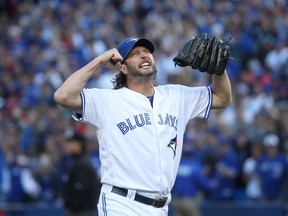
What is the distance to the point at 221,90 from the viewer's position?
692 cm

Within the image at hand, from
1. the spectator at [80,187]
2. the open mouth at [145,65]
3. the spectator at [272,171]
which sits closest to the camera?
the open mouth at [145,65]

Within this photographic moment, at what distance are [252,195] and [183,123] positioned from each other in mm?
7162

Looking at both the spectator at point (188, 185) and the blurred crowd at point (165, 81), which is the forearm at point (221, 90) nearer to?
the blurred crowd at point (165, 81)

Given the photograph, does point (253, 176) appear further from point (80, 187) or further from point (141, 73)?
point (141, 73)

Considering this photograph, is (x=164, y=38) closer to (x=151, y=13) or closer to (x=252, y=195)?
(x=151, y=13)

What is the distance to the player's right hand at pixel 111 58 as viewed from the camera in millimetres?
6605

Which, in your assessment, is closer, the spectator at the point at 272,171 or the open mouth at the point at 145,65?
the open mouth at the point at 145,65

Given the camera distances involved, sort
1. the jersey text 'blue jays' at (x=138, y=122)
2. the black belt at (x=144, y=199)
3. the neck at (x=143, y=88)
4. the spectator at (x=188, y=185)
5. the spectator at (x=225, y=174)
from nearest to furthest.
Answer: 1. the black belt at (x=144, y=199)
2. the jersey text 'blue jays' at (x=138, y=122)
3. the neck at (x=143, y=88)
4. the spectator at (x=188, y=185)
5. the spectator at (x=225, y=174)

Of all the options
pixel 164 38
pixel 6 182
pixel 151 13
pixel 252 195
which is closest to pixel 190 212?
pixel 252 195

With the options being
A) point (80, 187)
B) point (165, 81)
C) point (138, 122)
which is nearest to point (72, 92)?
point (138, 122)

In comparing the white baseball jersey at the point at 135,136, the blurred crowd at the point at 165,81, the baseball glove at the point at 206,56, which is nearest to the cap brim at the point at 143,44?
the baseball glove at the point at 206,56

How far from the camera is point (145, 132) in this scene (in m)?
6.53

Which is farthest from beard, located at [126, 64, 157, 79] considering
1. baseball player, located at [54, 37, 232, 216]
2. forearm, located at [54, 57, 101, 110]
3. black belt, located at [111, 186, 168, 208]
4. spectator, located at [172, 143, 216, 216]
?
spectator, located at [172, 143, 216, 216]

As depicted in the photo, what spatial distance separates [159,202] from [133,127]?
57 centimetres
